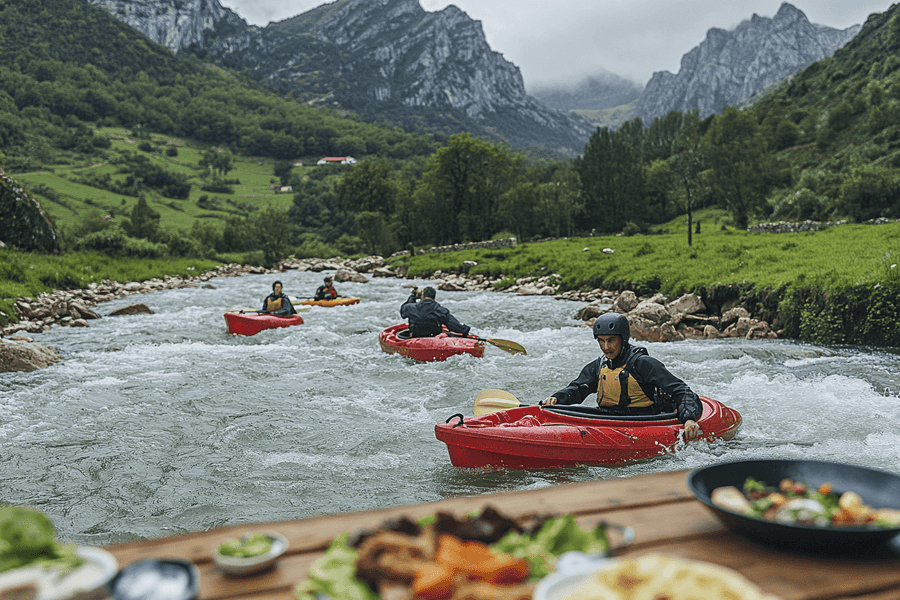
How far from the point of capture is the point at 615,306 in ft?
56.9

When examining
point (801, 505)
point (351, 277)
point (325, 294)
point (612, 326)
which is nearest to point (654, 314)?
point (612, 326)

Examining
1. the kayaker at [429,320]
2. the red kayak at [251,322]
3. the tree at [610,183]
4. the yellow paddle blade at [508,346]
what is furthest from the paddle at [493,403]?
the tree at [610,183]

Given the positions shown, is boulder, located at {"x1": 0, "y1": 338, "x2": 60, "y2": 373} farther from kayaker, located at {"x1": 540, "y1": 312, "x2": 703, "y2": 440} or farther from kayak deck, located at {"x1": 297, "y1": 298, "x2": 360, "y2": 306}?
kayaker, located at {"x1": 540, "y1": 312, "x2": 703, "y2": 440}

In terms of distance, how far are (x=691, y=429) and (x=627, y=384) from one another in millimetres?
787

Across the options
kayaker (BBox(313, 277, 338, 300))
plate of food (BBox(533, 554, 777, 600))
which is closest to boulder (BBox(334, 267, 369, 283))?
kayaker (BBox(313, 277, 338, 300))

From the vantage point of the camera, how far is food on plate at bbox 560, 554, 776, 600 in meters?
1.08

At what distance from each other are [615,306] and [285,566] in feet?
55.4

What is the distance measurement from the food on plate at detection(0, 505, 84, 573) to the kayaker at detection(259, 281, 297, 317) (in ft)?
49.8

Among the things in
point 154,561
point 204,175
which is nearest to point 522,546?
point 154,561

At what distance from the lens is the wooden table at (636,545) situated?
132 centimetres

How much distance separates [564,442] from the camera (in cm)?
585

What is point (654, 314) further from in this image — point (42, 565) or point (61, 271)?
point (61, 271)

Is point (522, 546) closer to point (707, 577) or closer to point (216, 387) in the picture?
point (707, 577)

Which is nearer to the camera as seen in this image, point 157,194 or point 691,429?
point 691,429
